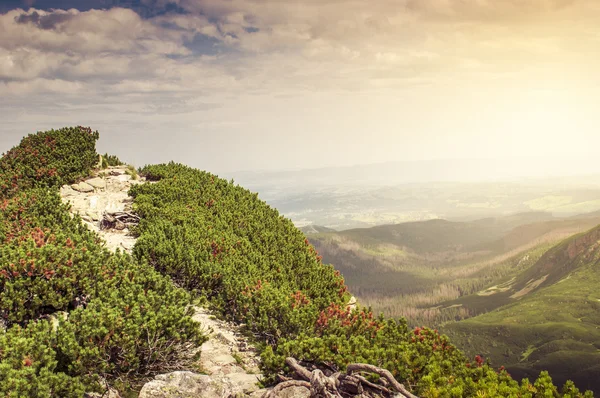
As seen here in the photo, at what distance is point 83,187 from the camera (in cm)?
2675

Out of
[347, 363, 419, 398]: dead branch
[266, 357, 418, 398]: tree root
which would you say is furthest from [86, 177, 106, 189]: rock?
[347, 363, 419, 398]: dead branch

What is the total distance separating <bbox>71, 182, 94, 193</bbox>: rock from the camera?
87.0 feet

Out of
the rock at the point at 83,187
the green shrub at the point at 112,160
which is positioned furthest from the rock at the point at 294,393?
the green shrub at the point at 112,160

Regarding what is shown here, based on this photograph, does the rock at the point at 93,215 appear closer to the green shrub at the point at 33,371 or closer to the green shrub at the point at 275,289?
the green shrub at the point at 275,289

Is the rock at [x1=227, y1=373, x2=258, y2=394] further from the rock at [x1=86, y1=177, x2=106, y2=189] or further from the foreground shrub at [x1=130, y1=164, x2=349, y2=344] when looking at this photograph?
the rock at [x1=86, y1=177, x2=106, y2=189]

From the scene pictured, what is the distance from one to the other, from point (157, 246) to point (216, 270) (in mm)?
3036

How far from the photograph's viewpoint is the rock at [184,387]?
8430 millimetres

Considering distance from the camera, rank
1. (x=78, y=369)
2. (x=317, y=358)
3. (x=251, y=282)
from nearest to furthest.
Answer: (x=78, y=369), (x=317, y=358), (x=251, y=282)

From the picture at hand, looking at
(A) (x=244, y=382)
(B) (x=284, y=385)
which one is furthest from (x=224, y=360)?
(B) (x=284, y=385)

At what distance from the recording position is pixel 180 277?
57.1 ft

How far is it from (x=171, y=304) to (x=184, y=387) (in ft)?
10.5

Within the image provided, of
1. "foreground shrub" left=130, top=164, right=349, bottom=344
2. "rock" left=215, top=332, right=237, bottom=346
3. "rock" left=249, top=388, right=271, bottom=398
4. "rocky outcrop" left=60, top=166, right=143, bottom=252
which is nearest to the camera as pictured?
"rock" left=249, top=388, right=271, bottom=398

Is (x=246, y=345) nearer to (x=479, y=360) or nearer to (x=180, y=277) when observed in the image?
(x=180, y=277)

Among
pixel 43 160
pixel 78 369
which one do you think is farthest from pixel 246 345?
pixel 43 160
